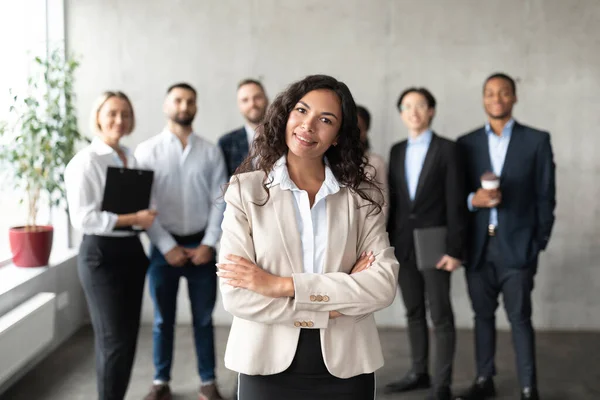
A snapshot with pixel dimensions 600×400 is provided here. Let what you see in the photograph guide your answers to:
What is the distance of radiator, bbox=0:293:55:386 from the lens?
3445mm

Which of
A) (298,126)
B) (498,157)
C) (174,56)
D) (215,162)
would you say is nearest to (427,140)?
(498,157)

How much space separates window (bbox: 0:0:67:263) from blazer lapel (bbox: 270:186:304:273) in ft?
9.12

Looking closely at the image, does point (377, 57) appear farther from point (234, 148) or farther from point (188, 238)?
point (188, 238)

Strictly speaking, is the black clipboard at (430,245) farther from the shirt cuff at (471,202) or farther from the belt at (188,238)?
the belt at (188,238)

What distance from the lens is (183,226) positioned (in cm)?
364

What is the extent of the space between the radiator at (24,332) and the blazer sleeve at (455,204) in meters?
2.51

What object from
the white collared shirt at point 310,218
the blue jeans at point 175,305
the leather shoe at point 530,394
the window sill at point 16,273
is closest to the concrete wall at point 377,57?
the window sill at point 16,273

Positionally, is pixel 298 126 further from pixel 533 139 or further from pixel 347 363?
pixel 533 139

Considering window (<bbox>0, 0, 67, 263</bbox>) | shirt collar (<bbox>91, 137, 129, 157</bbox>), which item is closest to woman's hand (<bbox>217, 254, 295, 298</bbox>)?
shirt collar (<bbox>91, 137, 129, 157</bbox>)

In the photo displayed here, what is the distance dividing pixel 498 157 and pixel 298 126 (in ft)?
7.01

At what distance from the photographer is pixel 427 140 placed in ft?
12.2

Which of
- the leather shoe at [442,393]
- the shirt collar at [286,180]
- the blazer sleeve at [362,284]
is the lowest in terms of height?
the leather shoe at [442,393]

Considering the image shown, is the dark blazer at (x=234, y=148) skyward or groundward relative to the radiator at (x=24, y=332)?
skyward

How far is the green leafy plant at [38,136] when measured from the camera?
4.01 metres
